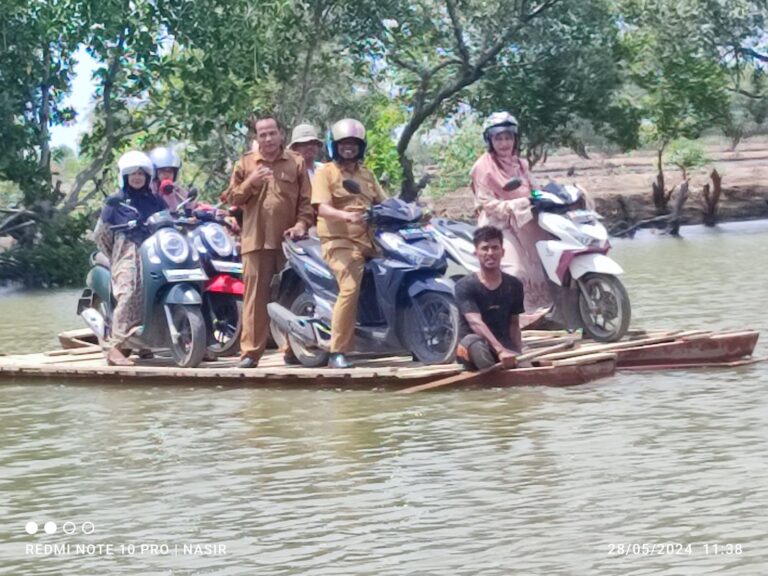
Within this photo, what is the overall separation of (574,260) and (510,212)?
1.78 ft

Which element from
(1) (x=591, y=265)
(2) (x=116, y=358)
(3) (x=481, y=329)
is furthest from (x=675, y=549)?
(2) (x=116, y=358)

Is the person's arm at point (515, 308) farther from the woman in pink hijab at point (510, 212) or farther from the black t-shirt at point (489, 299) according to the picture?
the woman in pink hijab at point (510, 212)

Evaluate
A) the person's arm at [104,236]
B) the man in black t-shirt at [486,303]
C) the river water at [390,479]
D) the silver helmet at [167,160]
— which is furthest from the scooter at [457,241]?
the silver helmet at [167,160]

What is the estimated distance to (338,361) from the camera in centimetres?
1195

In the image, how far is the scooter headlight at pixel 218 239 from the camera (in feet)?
43.0

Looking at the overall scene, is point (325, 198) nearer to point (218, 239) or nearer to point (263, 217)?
point (263, 217)

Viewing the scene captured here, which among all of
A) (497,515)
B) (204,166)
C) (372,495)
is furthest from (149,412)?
(204,166)

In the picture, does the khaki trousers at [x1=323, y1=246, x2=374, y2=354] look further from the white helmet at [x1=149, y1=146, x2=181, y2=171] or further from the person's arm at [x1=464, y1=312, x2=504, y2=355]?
the white helmet at [x1=149, y1=146, x2=181, y2=171]

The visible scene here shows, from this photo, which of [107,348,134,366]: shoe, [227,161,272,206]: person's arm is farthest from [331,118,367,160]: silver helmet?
[107,348,134,366]: shoe

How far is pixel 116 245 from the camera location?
13148 millimetres

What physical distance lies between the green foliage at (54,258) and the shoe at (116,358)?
16.1 m

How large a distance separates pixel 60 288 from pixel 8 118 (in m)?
2.82

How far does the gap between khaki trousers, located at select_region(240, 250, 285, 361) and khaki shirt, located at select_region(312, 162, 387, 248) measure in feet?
1.78

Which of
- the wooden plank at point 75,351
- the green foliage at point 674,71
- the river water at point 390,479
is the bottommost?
the river water at point 390,479
